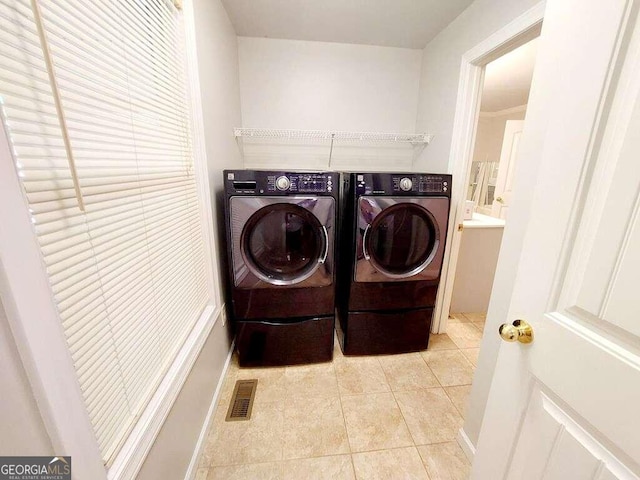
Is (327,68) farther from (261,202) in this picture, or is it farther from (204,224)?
(204,224)

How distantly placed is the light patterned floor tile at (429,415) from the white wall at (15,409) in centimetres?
152

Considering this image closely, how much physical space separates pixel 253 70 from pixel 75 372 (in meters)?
2.35

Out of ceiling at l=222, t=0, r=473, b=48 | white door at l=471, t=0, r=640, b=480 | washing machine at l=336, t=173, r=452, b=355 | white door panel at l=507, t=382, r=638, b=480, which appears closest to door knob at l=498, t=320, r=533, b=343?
white door at l=471, t=0, r=640, b=480

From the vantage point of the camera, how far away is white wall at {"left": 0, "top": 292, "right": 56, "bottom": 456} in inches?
16.3

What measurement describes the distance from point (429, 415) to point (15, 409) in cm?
172

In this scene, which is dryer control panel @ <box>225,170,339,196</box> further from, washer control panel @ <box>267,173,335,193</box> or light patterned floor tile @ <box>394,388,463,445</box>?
light patterned floor tile @ <box>394,388,463,445</box>

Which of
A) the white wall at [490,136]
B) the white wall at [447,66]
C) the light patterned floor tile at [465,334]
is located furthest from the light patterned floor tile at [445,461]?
the white wall at [490,136]

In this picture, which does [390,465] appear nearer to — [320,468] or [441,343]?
[320,468]

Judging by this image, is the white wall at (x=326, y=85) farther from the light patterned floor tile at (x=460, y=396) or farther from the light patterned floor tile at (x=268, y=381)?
the light patterned floor tile at (x=460, y=396)

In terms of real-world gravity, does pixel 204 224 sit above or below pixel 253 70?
below

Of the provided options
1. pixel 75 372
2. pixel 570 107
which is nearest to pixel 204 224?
pixel 75 372

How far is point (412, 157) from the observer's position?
2.44 m

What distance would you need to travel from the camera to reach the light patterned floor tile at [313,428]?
1.29 meters
